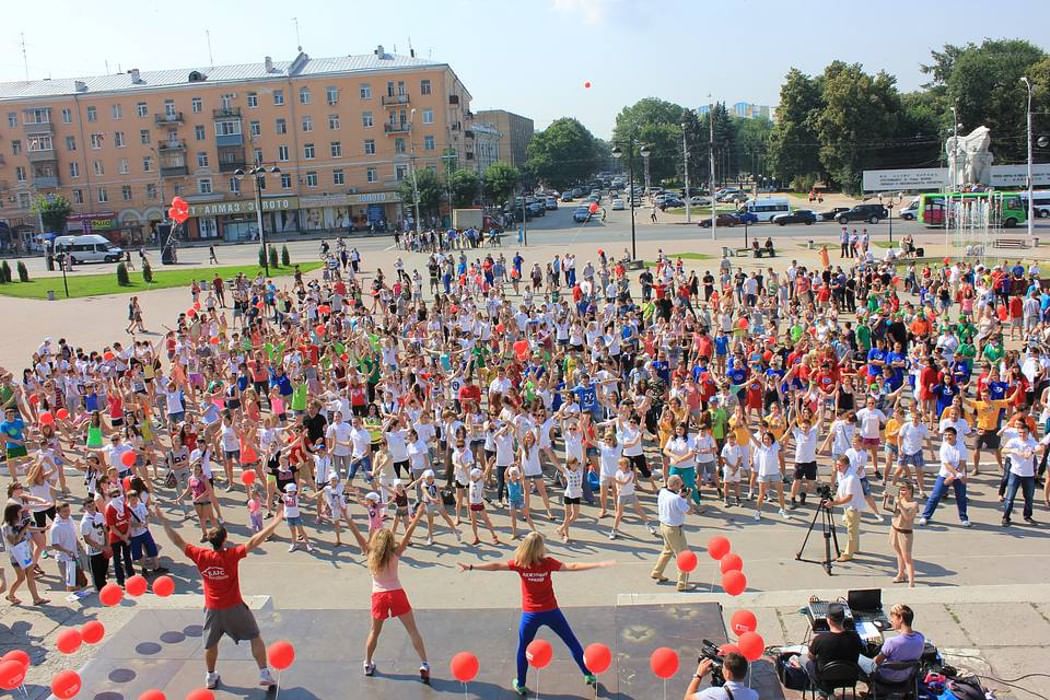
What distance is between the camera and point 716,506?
12109 millimetres

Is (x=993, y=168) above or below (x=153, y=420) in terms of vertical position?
above

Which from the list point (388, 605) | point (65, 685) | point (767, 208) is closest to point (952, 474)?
point (388, 605)

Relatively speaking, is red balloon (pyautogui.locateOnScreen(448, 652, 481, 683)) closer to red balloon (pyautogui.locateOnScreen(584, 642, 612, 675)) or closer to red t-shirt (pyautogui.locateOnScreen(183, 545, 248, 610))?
red balloon (pyautogui.locateOnScreen(584, 642, 612, 675))

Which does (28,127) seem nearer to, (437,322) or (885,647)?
(437,322)

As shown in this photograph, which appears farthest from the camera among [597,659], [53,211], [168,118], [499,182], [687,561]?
[499,182]

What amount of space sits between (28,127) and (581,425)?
75627 millimetres

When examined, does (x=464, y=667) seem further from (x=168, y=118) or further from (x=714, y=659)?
(x=168, y=118)

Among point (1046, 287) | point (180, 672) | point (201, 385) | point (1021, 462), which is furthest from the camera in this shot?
point (1046, 287)

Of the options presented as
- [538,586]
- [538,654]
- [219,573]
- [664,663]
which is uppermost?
[219,573]

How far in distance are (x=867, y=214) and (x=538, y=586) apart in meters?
52.6

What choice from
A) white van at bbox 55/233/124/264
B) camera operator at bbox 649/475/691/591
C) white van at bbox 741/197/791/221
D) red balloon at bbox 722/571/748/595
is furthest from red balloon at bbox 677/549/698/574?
white van at bbox 55/233/124/264

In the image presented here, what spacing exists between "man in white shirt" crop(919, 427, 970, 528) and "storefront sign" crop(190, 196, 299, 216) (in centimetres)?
6603

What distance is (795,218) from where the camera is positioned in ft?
188

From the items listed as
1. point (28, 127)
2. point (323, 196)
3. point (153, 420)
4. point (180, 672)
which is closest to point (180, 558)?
point (180, 672)
